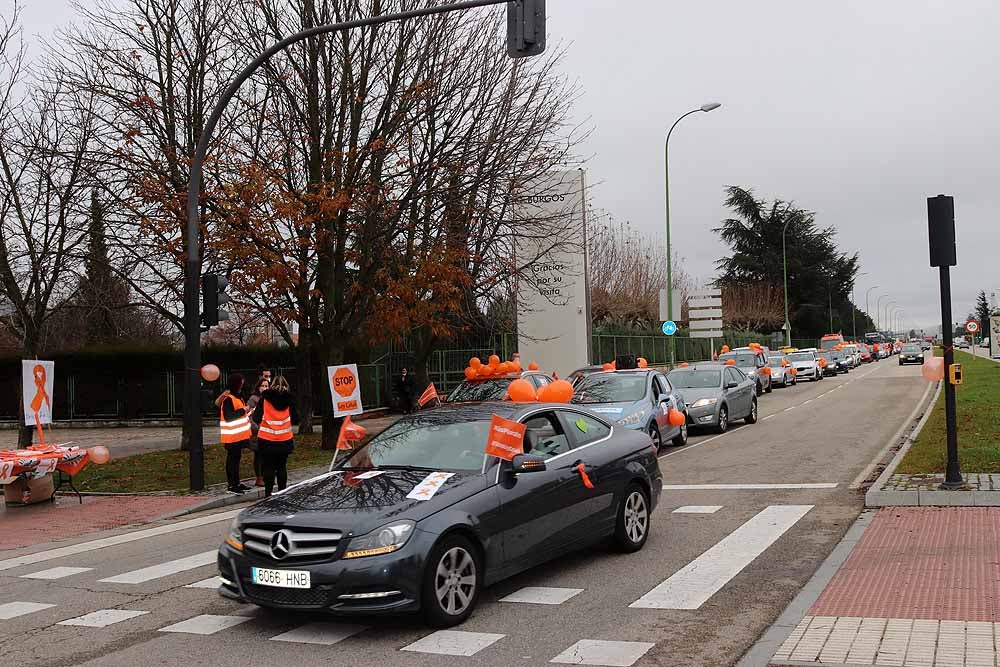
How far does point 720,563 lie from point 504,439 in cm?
231

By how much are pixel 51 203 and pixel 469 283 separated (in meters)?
8.40

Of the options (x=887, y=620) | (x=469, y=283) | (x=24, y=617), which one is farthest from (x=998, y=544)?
(x=469, y=283)

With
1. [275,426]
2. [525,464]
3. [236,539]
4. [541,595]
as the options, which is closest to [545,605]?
[541,595]

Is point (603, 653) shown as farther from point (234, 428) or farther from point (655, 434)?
point (655, 434)

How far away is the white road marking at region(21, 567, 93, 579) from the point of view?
8906 mm

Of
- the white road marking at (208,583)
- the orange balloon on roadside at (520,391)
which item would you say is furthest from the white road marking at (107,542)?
the orange balloon on roadside at (520,391)

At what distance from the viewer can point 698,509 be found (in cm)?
1088

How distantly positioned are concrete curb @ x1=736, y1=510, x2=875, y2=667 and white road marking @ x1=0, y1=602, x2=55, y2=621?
17.9 ft

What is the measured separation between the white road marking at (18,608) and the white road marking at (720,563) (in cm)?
470

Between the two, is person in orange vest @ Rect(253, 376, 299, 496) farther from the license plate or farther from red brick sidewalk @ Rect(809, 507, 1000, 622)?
red brick sidewalk @ Rect(809, 507, 1000, 622)

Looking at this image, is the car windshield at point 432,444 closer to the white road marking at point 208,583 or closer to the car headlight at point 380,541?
the car headlight at point 380,541

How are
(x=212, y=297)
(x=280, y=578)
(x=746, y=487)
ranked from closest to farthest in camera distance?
(x=280, y=578) < (x=746, y=487) < (x=212, y=297)

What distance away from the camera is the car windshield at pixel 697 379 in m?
21.7

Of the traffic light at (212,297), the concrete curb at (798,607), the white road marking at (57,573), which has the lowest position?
the white road marking at (57,573)
